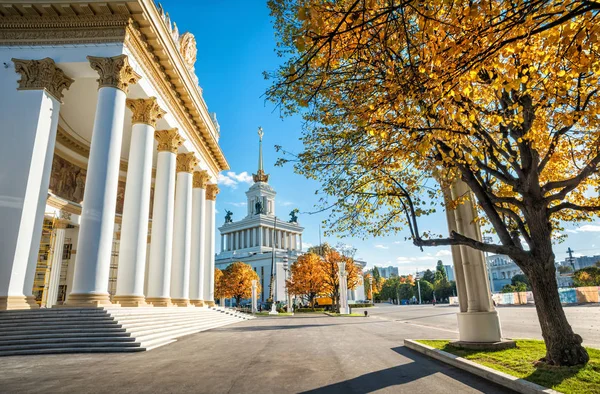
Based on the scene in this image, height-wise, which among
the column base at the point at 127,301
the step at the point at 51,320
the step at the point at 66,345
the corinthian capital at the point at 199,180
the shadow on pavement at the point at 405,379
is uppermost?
the corinthian capital at the point at 199,180

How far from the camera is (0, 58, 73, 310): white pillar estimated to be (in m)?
12.0

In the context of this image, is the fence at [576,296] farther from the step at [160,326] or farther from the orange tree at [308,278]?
the step at [160,326]

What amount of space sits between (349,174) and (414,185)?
2265mm

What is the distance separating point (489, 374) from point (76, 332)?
11.1 m

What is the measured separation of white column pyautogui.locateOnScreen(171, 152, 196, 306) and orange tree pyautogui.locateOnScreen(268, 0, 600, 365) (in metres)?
14.7

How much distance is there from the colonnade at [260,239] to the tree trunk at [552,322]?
9112cm

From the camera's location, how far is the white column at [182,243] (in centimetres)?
2122

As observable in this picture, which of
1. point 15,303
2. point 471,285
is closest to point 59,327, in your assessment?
point 15,303

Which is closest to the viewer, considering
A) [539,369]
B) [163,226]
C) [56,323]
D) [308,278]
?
[539,369]

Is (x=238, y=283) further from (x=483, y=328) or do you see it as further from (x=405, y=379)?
(x=405, y=379)

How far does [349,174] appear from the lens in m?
9.47

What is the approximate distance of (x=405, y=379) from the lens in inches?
248

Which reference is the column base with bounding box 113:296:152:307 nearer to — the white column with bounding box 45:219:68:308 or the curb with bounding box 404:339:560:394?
the white column with bounding box 45:219:68:308

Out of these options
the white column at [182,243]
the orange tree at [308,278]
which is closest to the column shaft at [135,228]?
the white column at [182,243]
